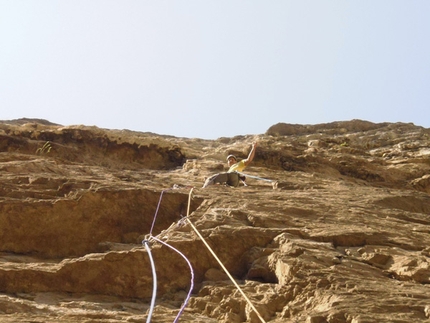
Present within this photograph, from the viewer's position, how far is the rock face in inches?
204

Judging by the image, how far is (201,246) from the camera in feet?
20.8

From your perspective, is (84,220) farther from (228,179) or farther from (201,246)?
(228,179)

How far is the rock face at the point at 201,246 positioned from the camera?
5176 millimetres

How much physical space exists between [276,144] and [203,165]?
326 centimetres

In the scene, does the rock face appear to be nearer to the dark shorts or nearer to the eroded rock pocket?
the eroded rock pocket

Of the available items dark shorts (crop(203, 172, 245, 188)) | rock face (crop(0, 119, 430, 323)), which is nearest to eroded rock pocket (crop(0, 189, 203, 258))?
rock face (crop(0, 119, 430, 323))

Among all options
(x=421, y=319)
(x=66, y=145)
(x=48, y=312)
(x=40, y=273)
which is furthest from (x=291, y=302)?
(x=66, y=145)

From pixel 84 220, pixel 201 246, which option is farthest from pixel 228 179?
pixel 201 246

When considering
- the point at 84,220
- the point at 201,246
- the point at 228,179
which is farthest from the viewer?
the point at 228,179

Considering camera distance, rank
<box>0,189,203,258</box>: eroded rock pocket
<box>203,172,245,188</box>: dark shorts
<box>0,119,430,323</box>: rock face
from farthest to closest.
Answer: <box>203,172,245,188</box>: dark shorts → <box>0,189,203,258</box>: eroded rock pocket → <box>0,119,430,323</box>: rock face

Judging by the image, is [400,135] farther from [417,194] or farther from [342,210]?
[342,210]

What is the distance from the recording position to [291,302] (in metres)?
5.23

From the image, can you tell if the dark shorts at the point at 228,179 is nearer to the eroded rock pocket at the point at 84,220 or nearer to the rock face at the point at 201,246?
the rock face at the point at 201,246

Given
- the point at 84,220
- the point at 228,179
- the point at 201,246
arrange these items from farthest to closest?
1. the point at 228,179
2. the point at 84,220
3. the point at 201,246
